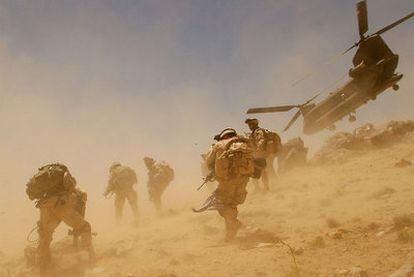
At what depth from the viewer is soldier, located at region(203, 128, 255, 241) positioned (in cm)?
823

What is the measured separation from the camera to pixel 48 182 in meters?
8.63

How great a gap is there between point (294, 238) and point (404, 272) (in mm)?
3146

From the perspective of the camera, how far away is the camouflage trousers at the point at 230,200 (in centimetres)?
845

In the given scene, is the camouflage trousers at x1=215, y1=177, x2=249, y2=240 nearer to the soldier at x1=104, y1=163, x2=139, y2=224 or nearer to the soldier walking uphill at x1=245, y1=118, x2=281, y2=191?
the soldier walking uphill at x1=245, y1=118, x2=281, y2=191

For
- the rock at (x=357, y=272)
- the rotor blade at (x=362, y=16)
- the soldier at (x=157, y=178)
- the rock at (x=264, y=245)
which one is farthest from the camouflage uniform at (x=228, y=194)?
the soldier at (x=157, y=178)

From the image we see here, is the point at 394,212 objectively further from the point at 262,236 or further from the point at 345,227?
the point at 262,236

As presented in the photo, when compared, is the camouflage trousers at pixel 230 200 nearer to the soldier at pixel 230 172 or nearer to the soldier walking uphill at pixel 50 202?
the soldier at pixel 230 172

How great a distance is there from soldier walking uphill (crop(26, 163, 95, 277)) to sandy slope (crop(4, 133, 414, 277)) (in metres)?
1.25

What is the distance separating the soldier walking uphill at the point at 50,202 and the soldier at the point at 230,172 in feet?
10.9

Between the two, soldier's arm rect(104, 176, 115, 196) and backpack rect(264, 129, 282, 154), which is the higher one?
soldier's arm rect(104, 176, 115, 196)

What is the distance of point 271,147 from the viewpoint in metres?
9.35

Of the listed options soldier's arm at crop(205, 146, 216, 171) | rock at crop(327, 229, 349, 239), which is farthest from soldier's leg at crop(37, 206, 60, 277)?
rock at crop(327, 229, 349, 239)

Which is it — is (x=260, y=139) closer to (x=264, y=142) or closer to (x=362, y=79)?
(x=264, y=142)

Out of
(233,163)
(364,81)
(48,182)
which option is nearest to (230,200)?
(233,163)
